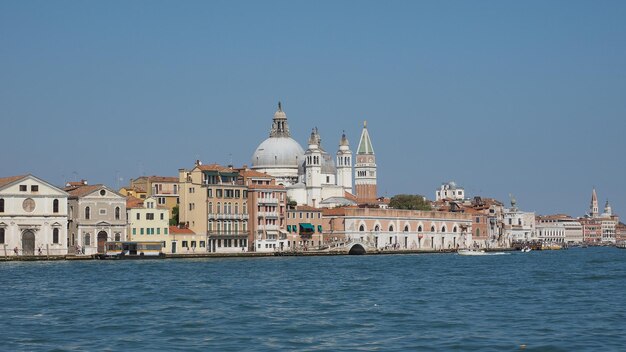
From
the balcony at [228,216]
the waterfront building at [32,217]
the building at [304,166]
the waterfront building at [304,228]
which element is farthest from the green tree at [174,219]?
the building at [304,166]

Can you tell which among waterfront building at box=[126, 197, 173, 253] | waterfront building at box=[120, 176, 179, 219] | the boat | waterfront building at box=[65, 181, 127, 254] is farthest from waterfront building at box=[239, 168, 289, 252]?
waterfront building at box=[65, 181, 127, 254]

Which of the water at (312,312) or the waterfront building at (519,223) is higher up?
the waterfront building at (519,223)

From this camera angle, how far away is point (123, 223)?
79.1 m

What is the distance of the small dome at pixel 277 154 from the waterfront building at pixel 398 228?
17055 mm

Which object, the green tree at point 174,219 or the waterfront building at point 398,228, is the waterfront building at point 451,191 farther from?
the green tree at point 174,219

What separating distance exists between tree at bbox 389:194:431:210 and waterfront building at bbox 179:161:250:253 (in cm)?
3834

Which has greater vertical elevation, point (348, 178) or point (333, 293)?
point (348, 178)

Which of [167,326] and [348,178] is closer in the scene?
[167,326]

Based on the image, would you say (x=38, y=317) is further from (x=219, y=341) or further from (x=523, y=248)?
(x=523, y=248)

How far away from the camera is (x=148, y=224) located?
8075cm

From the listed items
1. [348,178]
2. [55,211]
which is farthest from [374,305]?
[348,178]

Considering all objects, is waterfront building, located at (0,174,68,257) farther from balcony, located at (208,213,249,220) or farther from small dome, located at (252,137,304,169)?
small dome, located at (252,137,304,169)

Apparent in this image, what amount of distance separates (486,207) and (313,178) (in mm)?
26341

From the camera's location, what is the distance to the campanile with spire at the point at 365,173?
442 feet
